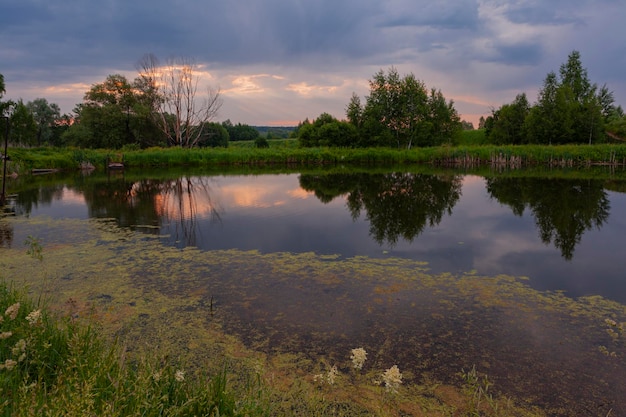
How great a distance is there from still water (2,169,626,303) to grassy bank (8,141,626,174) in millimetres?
12926

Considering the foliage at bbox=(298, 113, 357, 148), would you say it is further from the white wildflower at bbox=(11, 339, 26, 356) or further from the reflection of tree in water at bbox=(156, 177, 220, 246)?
the white wildflower at bbox=(11, 339, 26, 356)

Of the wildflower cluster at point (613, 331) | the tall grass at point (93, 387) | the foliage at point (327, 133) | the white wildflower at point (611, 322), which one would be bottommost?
the wildflower cluster at point (613, 331)

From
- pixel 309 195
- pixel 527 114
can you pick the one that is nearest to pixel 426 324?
pixel 309 195

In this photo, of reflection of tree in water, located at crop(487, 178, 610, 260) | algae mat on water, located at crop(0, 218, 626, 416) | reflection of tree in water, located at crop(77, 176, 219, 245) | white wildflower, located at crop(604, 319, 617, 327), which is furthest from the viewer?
reflection of tree in water, located at crop(77, 176, 219, 245)

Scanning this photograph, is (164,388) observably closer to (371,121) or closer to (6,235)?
(6,235)

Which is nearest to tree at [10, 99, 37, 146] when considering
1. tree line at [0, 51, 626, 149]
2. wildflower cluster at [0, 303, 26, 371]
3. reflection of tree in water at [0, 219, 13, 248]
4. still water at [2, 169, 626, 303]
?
tree line at [0, 51, 626, 149]

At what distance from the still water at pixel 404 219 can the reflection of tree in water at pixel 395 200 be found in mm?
46

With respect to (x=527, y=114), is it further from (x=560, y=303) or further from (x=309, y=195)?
(x=560, y=303)

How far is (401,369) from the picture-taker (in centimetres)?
411

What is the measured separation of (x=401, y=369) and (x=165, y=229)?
8074 millimetres

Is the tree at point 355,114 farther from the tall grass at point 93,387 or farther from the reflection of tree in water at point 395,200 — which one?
the tall grass at point 93,387

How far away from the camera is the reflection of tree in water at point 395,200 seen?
10820mm

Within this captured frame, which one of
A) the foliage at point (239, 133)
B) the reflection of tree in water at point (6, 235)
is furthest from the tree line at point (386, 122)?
the foliage at point (239, 133)

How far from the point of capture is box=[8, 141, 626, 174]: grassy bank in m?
32.4
